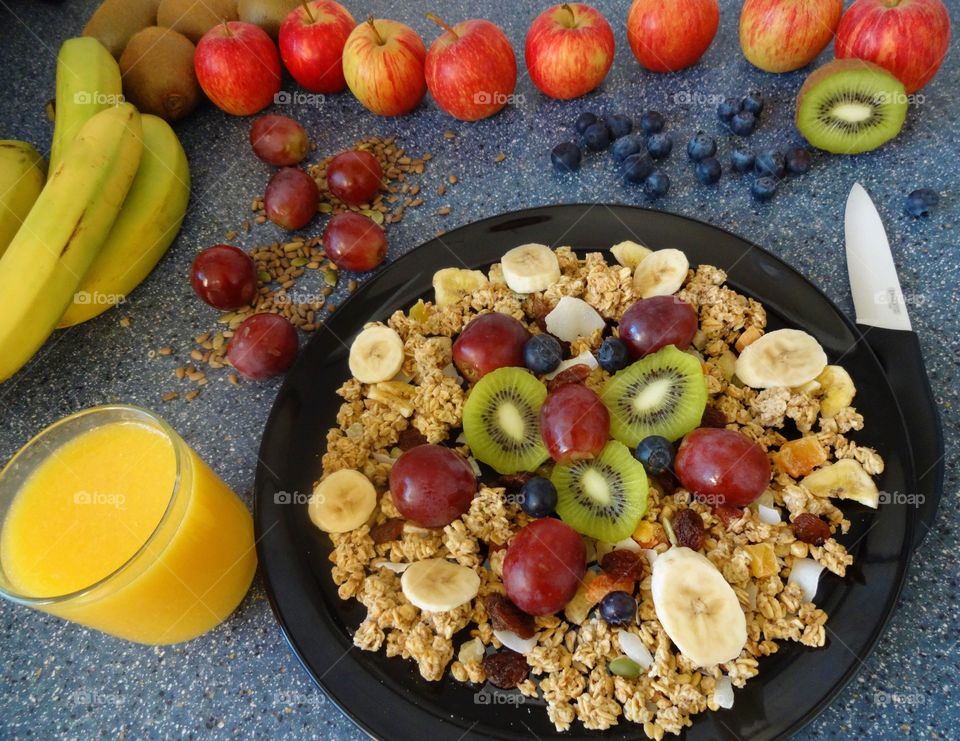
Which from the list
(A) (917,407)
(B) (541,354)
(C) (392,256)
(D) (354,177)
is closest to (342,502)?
(B) (541,354)

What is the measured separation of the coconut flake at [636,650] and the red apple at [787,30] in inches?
43.7

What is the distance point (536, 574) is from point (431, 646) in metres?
0.15

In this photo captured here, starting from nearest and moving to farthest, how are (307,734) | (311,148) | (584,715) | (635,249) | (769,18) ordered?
(584,715) < (307,734) < (635,249) < (769,18) < (311,148)

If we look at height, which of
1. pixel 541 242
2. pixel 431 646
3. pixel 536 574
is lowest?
pixel 431 646

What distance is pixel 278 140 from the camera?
4.61 ft

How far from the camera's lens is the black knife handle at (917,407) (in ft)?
3.12

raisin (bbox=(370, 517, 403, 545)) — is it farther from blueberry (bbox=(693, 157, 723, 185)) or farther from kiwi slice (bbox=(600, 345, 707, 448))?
blueberry (bbox=(693, 157, 723, 185))

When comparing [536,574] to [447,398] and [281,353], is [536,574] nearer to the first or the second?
[447,398]

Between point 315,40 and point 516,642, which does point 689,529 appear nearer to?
point 516,642

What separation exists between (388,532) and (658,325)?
1.46ft

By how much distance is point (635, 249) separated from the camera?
1.11m

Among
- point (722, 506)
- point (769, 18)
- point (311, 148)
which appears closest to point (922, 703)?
point (722, 506)

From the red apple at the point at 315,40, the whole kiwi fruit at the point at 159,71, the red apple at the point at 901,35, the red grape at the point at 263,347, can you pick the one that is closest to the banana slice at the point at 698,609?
the red grape at the point at 263,347

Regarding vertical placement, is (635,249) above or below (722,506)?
above
